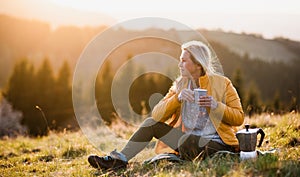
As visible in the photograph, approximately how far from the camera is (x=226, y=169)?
4.31 meters

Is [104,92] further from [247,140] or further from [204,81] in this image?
[247,140]

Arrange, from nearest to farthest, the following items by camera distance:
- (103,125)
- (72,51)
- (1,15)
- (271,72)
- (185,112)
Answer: (185,112) < (103,125) < (271,72) < (1,15) < (72,51)

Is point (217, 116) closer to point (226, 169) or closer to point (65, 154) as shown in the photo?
point (226, 169)

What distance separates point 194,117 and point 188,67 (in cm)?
61

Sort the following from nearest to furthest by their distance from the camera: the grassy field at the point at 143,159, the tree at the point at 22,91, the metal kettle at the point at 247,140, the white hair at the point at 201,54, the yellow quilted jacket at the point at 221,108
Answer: the grassy field at the point at 143,159 → the metal kettle at the point at 247,140 → the yellow quilted jacket at the point at 221,108 → the white hair at the point at 201,54 → the tree at the point at 22,91

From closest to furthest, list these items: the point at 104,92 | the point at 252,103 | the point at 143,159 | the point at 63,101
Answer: the point at 143,159
the point at 252,103
the point at 104,92
the point at 63,101

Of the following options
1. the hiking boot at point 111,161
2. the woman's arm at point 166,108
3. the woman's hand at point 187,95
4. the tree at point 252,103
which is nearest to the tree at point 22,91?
the tree at point 252,103

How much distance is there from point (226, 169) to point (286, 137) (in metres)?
2.36

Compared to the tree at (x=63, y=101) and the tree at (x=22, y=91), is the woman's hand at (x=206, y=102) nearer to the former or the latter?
the tree at (x=63, y=101)

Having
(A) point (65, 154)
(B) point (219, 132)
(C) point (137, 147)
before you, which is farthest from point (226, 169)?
(A) point (65, 154)

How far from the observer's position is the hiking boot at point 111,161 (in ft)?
18.1

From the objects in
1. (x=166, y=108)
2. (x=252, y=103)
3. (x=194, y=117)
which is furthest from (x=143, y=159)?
(x=252, y=103)

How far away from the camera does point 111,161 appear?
551 cm

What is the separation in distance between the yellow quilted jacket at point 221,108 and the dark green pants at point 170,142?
101 millimetres
